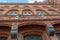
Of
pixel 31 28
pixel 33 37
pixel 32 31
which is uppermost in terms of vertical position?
pixel 31 28

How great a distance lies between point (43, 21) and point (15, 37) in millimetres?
3225

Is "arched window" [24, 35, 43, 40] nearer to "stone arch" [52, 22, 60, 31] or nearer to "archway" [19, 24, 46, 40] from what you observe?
"archway" [19, 24, 46, 40]

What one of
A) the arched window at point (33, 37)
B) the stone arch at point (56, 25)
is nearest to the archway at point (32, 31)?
the arched window at point (33, 37)

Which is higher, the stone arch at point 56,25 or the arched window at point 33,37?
the stone arch at point 56,25

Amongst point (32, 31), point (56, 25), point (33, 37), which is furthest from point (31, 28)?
point (56, 25)

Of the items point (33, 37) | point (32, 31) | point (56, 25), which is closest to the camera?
point (33, 37)

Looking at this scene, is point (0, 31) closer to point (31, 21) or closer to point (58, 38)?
point (31, 21)

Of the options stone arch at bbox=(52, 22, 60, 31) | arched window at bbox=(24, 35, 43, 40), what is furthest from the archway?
stone arch at bbox=(52, 22, 60, 31)

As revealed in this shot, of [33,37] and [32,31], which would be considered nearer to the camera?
[33,37]

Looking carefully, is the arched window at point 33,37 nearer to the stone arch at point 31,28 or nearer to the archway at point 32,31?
the archway at point 32,31

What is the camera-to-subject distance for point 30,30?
11047 mm

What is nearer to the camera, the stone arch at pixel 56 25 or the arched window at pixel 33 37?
the arched window at pixel 33 37

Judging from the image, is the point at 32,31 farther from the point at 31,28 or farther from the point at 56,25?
the point at 56,25

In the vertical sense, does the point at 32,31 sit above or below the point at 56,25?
below
